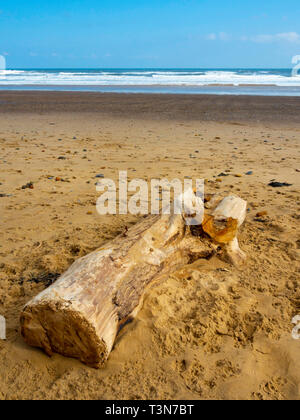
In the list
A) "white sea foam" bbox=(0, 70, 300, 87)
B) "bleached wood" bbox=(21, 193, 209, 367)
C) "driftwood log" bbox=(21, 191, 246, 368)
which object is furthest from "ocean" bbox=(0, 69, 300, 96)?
"bleached wood" bbox=(21, 193, 209, 367)

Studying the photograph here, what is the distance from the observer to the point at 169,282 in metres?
2.87

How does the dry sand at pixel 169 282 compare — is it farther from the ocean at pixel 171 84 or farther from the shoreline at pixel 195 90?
the ocean at pixel 171 84

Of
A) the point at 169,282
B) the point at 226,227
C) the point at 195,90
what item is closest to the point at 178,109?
the point at 195,90

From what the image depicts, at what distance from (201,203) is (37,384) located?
210 cm

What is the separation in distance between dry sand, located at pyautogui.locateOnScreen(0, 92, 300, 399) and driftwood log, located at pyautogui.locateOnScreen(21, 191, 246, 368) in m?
0.11

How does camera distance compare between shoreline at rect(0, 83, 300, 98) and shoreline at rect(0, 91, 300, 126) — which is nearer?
shoreline at rect(0, 91, 300, 126)

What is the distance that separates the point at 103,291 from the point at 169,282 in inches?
31.8

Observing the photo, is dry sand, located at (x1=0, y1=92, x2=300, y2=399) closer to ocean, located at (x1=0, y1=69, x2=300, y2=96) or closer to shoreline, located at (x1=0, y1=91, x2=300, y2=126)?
shoreline, located at (x1=0, y1=91, x2=300, y2=126)

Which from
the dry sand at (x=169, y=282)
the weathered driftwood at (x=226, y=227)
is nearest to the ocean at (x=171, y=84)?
the dry sand at (x=169, y=282)

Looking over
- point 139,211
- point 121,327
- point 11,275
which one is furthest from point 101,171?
point 121,327

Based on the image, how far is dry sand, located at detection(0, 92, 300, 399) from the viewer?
6.64 ft

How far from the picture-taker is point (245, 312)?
2576 millimetres
